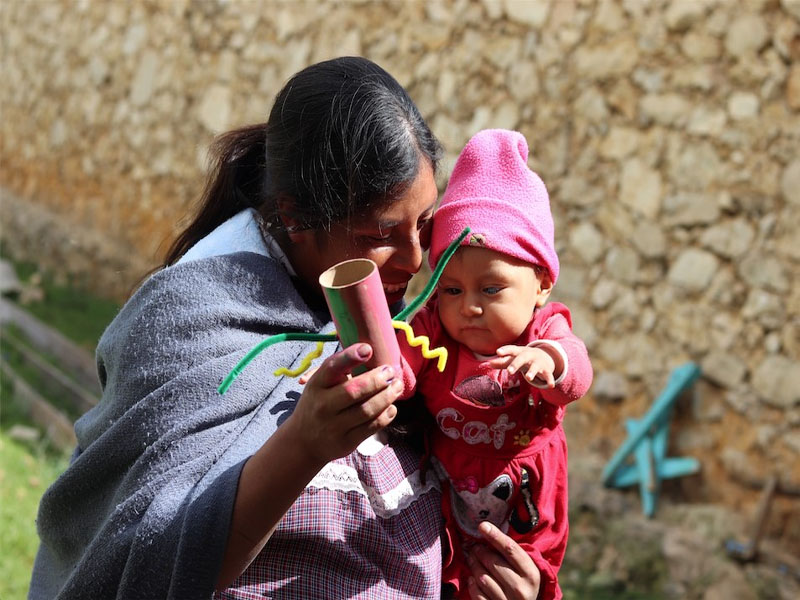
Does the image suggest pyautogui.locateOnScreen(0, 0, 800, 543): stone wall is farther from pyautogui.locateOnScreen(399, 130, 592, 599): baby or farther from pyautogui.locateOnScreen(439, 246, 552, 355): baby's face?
pyautogui.locateOnScreen(439, 246, 552, 355): baby's face

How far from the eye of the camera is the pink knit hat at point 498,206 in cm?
189

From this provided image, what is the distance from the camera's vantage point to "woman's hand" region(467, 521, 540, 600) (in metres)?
1.92

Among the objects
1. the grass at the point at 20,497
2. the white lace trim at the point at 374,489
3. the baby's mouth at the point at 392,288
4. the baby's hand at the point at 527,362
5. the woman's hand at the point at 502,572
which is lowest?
the grass at the point at 20,497

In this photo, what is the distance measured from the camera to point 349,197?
6.12 ft

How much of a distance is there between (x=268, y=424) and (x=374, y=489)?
0.24 meters

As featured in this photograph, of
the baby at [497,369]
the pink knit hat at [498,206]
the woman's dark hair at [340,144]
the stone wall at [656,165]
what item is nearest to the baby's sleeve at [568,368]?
the baby at [497,369]

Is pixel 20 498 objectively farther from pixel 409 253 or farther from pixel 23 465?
pixel 409 253

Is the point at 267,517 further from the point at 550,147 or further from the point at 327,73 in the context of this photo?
the point at 550,147

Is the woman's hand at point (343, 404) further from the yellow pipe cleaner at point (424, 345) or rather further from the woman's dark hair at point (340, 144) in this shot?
the woman's dark hair at point (340, 144)

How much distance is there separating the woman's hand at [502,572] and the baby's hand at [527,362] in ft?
1.24

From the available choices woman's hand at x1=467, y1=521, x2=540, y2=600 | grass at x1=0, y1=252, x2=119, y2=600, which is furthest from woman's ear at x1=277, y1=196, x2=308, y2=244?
grass at x1=0, y1=252, x2=119, y2=600

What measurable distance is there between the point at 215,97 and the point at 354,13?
72.5 inches

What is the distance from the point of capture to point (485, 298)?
1.87 metres

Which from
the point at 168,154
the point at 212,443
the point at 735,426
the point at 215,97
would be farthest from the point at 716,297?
the point at 168,154
